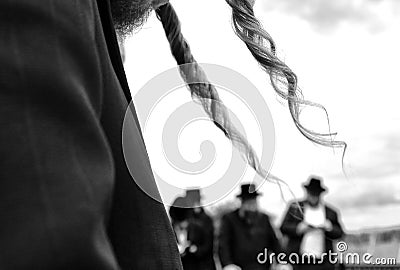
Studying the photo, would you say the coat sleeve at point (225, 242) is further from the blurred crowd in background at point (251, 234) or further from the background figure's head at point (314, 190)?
the background figure's head at point (314, 190)

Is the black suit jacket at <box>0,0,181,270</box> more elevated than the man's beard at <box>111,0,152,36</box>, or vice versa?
the man's beard at <box>111,0,152,36</box>

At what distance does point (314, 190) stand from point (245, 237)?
100 cm

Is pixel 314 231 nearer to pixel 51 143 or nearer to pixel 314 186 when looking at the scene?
pixel 314 186

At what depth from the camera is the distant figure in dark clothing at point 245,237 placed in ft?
25.9

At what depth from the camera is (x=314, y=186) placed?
7797 mm

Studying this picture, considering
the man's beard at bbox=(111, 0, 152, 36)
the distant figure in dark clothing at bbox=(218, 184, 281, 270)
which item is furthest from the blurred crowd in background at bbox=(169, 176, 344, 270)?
the man's beard at bbox=(111, 0, 152, 36)

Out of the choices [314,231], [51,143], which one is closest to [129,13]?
[51,143]

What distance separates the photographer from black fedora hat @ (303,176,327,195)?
25.4 ft

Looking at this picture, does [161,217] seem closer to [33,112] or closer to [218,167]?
[218,167]

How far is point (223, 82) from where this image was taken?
2.31ft

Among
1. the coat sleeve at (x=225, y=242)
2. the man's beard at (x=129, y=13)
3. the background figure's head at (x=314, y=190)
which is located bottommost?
the coat sleeve at (x=225, y=242)

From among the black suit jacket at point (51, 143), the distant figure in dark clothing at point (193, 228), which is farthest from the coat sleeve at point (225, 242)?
the black suit jacket at point (51, 143)

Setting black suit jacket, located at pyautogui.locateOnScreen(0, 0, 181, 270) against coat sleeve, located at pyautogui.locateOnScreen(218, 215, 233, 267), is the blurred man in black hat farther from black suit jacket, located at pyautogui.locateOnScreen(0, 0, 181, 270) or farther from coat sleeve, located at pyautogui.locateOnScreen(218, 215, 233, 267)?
black suit jacket, located at pyautogui.locateOnScreen(0, 0, 181, 270)

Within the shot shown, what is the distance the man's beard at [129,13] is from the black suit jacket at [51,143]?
0.77ft
